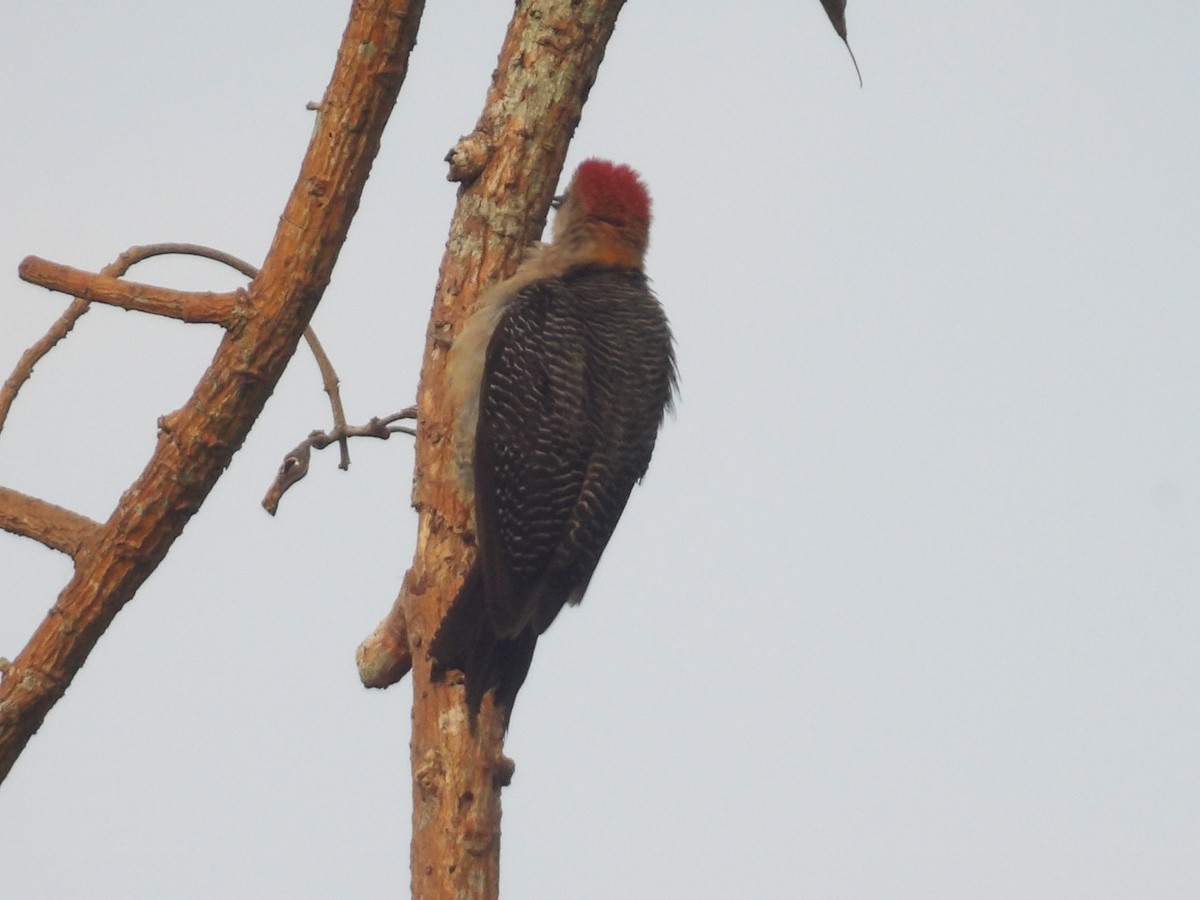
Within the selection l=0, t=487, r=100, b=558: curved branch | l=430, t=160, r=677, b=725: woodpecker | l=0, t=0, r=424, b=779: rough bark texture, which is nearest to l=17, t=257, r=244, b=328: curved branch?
l=0, t=0, r=424, b=779: rough bark texture

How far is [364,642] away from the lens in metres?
5.13

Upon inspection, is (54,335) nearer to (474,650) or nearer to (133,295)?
(133,295)

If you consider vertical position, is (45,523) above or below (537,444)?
below

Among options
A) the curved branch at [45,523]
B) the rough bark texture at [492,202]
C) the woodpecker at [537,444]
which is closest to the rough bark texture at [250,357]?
the curved branch at [45,523]

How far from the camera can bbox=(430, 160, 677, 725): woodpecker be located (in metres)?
4.71

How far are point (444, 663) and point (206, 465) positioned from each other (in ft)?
3.07

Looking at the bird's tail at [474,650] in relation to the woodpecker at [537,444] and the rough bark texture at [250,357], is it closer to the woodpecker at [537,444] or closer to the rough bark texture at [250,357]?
A: the woodpecker at [537,444]

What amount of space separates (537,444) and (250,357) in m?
1.12

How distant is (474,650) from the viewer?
15.3 ft

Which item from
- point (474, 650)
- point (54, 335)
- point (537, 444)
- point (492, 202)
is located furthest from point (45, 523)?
point (492, 202)

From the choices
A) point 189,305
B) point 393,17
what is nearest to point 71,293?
point 189,305

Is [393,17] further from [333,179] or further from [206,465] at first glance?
[206,465]

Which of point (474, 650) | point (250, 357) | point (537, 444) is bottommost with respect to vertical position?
point (474, 650)

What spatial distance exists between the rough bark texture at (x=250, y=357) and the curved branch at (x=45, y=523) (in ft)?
0.14
